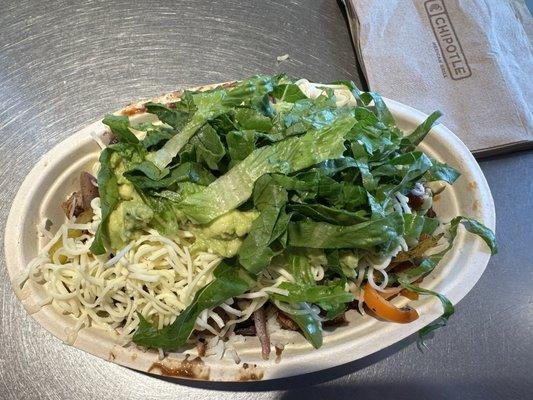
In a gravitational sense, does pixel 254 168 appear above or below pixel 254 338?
above

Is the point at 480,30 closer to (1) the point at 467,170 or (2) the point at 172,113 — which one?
(1) the point at 467,170

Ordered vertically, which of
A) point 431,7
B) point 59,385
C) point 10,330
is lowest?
point 59,385

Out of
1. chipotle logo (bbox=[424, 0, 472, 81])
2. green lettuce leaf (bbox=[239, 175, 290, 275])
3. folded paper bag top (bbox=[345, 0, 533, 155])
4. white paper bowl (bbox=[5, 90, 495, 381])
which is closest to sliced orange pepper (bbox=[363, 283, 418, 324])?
white paper bowl (bbox=[5, 90, 495, 381])

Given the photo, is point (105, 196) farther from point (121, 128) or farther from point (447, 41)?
point (447, 41)

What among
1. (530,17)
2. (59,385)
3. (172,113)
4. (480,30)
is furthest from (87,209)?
(530,17)

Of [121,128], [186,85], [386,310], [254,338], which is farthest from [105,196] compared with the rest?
[186,85]

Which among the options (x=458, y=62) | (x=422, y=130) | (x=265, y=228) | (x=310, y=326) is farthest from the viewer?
(x=458, y=62)

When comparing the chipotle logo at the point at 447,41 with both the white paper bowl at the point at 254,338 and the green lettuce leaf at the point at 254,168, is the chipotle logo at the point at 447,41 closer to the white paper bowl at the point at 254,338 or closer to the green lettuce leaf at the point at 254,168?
the white paper bowl at the point at 254,338
